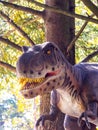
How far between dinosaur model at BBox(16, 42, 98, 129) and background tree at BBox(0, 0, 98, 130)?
0.25 m

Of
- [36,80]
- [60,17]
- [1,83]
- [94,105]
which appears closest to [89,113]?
[94,105]

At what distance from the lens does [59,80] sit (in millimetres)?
1008

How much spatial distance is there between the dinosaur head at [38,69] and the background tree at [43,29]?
0.31 meters

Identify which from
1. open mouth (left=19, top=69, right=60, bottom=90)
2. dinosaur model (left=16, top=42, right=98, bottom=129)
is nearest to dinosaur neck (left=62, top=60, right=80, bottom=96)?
dinosaur model (left=16, top=42, right=98, bottom=129)

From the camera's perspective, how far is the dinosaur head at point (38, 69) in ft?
3.01

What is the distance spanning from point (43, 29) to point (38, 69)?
5.89 ft

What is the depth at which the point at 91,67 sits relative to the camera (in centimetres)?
115

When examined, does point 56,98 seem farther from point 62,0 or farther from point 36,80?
point 62,0

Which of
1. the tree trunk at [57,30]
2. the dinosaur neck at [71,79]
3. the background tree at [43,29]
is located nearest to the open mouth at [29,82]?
the dinosaur neck at [71,79]

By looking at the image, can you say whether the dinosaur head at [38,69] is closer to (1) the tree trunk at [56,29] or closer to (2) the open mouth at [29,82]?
(2) the open mouth at [29,82]

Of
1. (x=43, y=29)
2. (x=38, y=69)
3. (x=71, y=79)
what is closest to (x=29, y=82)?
(x=38, y=69)

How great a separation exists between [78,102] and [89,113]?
0.27ft

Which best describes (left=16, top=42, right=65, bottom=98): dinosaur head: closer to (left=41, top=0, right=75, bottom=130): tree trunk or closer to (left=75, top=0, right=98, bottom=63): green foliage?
(left=41, top=0, right=75, bottom=130): tree trunk

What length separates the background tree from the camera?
1611mm
